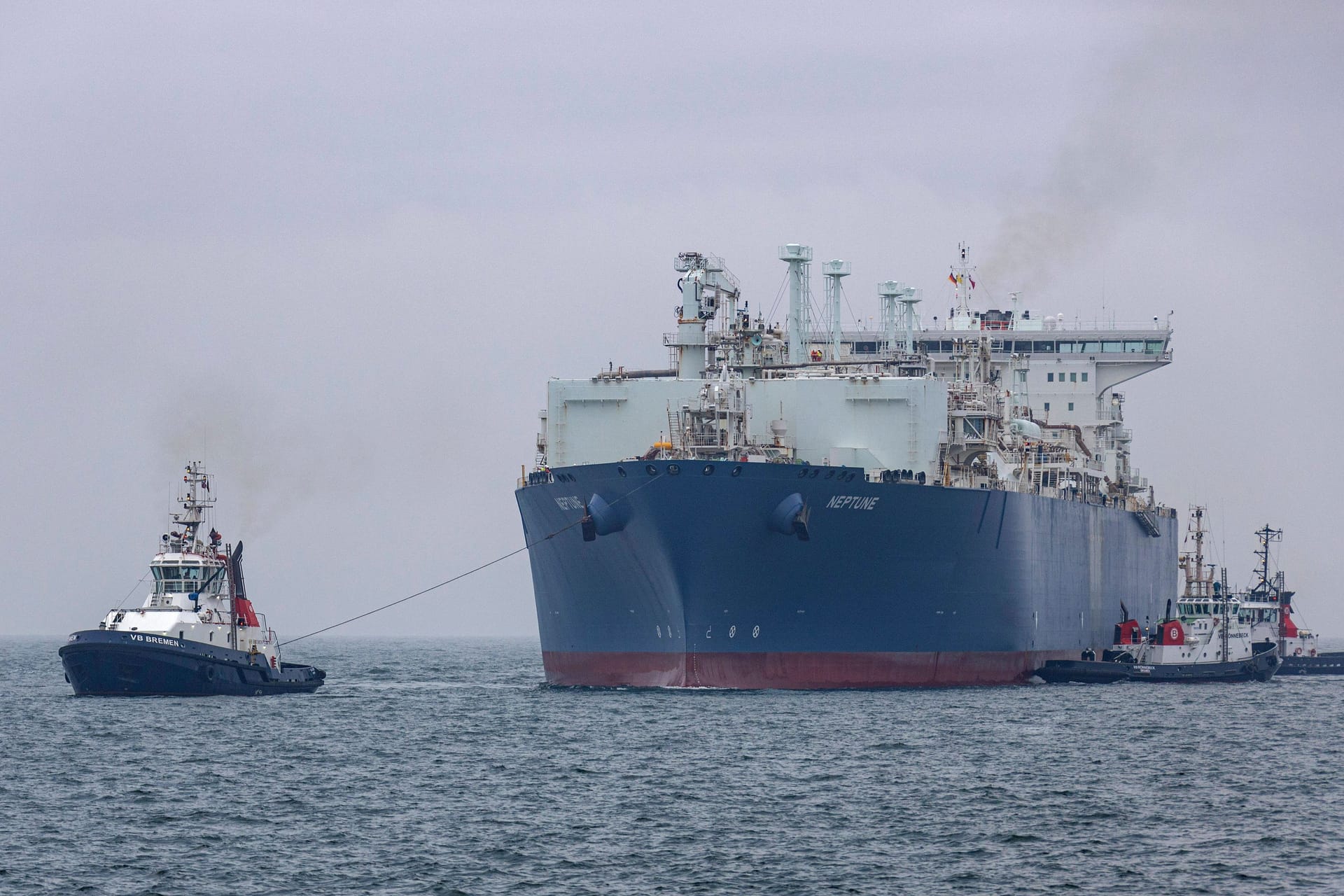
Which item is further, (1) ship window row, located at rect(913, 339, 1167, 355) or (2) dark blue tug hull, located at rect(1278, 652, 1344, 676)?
(2) dark blue tug hull, located at rect(1278, 652, 1344, 676)

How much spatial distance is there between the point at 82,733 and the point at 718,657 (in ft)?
48.5

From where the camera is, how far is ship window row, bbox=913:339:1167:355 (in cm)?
7300

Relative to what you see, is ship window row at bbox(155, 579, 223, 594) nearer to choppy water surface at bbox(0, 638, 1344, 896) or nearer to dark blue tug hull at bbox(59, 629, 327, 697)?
dark blue tug hull at bbox(59, 629, 327, 697)

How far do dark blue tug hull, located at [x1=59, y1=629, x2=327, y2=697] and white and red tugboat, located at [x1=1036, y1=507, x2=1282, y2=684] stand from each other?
2402 cm

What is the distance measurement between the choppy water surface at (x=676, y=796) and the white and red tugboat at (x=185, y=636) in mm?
808

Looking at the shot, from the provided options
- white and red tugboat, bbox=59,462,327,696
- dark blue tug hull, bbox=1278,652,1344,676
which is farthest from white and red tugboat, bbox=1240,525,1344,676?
white and red tugboat, bbox=59,462,327,696

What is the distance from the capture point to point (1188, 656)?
2346 inches

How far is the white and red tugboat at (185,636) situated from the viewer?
152 ft

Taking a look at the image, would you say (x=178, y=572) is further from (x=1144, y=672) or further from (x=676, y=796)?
(x=1144, y=672)

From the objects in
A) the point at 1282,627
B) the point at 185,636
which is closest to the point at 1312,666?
the point at 1282,627

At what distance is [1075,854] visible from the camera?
26.4m

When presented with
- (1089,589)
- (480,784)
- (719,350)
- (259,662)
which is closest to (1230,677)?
(1089,589)

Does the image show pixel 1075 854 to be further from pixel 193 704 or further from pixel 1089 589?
pixel 1089 589

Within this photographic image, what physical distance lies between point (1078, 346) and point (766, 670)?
103ft
